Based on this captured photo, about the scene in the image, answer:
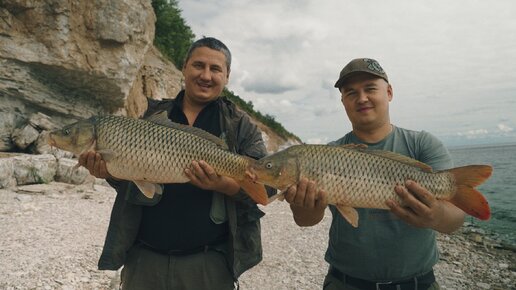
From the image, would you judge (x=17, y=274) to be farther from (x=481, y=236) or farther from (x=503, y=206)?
(x=503, y=206)

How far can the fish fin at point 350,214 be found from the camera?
8.18 feet

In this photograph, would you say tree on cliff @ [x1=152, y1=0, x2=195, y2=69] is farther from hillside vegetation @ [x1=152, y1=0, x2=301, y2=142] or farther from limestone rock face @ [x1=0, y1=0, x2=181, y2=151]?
limestone rock face @ [x1=0, y1=0, x2=181, y2=151]

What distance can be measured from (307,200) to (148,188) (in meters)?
1.24

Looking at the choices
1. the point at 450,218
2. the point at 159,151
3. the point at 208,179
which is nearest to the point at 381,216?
the point at 450,218

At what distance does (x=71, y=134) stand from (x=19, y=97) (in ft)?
35.1

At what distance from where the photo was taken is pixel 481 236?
12.2 m

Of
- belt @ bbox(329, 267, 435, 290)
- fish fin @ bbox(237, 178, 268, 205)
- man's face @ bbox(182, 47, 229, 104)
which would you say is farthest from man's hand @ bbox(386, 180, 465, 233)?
man's face @ bbox(182, 47, 229, 104)

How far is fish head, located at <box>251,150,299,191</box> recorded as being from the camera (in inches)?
112

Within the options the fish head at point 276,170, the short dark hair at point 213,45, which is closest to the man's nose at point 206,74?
the short dark hair at point 213,45

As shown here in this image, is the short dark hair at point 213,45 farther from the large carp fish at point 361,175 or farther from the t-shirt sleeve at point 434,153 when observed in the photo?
Answer: the t-shirt sleeve at point 434,153

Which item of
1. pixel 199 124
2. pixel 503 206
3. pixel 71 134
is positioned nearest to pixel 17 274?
pixel 71 134

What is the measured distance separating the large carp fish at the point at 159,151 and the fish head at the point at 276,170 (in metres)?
0.07

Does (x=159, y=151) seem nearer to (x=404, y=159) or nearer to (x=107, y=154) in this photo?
(x=107, y=154)

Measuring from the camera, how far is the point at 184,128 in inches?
116
